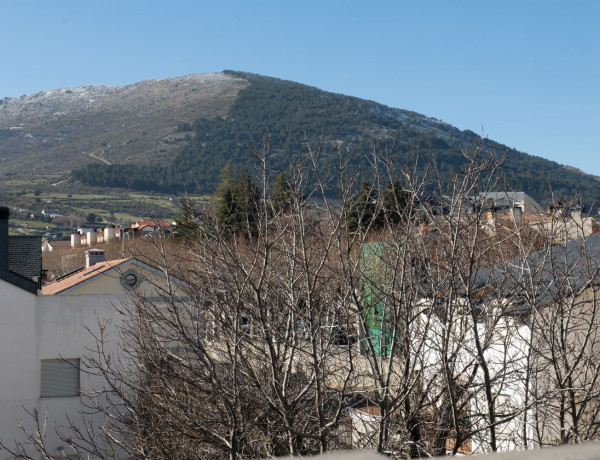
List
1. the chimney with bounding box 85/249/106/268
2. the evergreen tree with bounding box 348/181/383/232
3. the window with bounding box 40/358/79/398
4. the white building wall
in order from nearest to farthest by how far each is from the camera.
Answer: the evergreen tree with bounding box 348/181/383/232 < the white building wall < the window with bounding box 40/358/79/398 < the chimney with bounding box 85/249/106/268

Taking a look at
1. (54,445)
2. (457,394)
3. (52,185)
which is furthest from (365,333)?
(52,185)

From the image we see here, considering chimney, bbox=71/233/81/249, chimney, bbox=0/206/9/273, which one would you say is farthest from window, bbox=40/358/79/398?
chimney, bbox=71/233/81/249

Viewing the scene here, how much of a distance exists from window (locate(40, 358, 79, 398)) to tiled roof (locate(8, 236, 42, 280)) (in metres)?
9.46

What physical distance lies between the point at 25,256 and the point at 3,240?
9580 millimetres

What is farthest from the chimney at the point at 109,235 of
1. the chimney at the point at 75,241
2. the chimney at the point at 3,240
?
the chimney at the point at 3,240

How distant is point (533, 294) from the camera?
10.0 metres

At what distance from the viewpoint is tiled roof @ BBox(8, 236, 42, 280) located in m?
32.4

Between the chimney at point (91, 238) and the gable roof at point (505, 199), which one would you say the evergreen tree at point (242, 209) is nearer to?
the gable roof at point (505, 199)

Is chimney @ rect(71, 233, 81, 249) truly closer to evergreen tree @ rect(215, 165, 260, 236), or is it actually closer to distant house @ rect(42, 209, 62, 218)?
evergreen tree @ rect(215, 165, 260, 236)

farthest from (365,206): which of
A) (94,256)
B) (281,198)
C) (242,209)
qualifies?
(94,256)

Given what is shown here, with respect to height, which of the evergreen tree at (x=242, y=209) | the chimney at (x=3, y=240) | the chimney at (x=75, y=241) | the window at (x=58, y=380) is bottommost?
the window at (x=58, y=380)

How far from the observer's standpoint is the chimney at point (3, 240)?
23.6 metres

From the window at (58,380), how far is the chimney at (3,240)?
2.94 metres

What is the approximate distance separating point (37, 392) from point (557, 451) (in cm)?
2305
